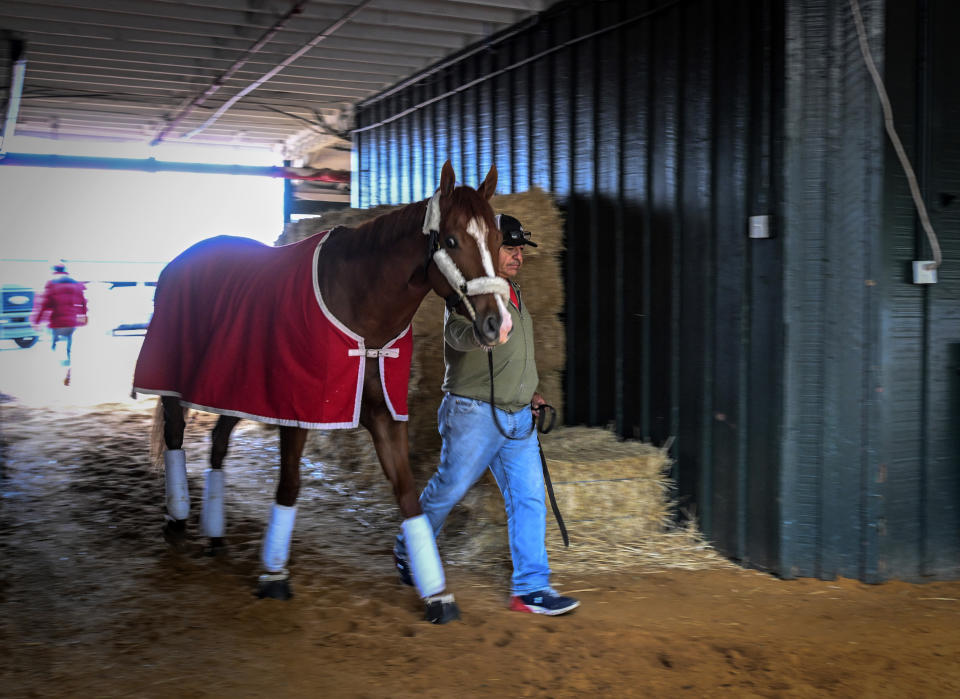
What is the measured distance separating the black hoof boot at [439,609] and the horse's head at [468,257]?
111 centimetres

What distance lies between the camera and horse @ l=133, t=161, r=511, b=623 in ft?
10.7

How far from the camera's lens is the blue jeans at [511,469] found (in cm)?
375

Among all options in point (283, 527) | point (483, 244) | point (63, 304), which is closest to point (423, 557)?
point (283, 527)

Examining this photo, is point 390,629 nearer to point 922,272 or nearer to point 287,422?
point 287,422

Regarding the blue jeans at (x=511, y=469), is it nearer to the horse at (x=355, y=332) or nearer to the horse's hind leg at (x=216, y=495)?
the horse at (x=355, y=332)

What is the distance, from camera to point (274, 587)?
152 inches

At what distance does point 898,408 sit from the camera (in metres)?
4.11

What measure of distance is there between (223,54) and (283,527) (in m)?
5.48

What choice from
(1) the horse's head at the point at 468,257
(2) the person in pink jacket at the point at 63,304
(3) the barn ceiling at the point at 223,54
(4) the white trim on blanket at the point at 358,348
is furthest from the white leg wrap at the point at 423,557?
(2) the person in pink jacket at the point at 63,304

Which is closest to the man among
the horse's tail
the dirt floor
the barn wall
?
the dirt floor

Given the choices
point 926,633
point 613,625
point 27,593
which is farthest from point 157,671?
point 926,633

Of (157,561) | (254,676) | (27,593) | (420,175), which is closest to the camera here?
(254,676)

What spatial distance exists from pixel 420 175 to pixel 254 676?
6.28 metres

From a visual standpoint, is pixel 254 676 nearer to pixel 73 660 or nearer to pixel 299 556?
pixel 73 660
